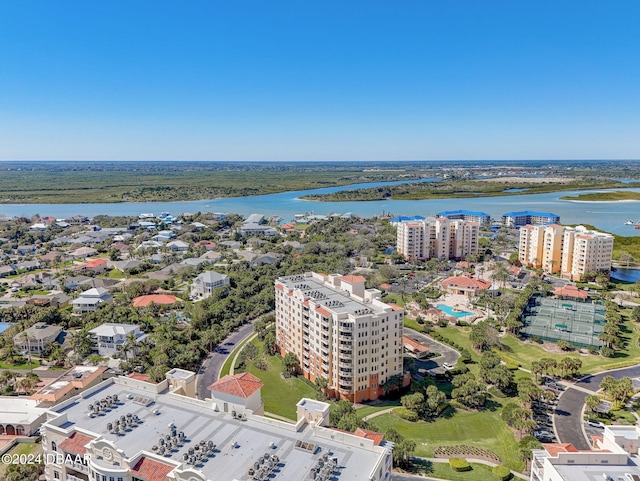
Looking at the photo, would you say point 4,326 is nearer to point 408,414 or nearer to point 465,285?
point 408,414

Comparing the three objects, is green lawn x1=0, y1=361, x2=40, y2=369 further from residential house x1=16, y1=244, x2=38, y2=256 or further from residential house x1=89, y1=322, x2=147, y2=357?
residential house x1=16, y1=244, x2=38, y2=256

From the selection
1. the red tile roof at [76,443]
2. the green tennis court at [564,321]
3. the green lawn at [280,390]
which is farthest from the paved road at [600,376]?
the red tile roof at [76,443]

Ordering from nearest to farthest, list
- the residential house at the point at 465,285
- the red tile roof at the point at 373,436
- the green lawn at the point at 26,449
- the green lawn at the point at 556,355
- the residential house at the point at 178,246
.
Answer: the red tile roof at the point at 373,436 < the green lawn at the point at 26,449 < the green lawn at the point at 556,355 < the residential house at the point at 465,285 < the residential house at the point at 178,246

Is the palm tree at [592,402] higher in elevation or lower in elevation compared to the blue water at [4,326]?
lower

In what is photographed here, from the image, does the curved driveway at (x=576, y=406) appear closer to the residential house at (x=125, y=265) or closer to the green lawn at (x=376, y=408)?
the green lawn at (x=376, y=408)

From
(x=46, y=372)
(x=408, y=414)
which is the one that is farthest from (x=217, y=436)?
(x=46, y=372)

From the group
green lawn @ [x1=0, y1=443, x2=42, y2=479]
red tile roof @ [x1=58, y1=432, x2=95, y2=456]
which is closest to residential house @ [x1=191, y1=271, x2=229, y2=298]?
green lawn @ [x1=0, y1=443, x2=42, y2=479]

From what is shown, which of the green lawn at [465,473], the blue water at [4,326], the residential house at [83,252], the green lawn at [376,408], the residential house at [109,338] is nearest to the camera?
the green lawn at [465,473]
